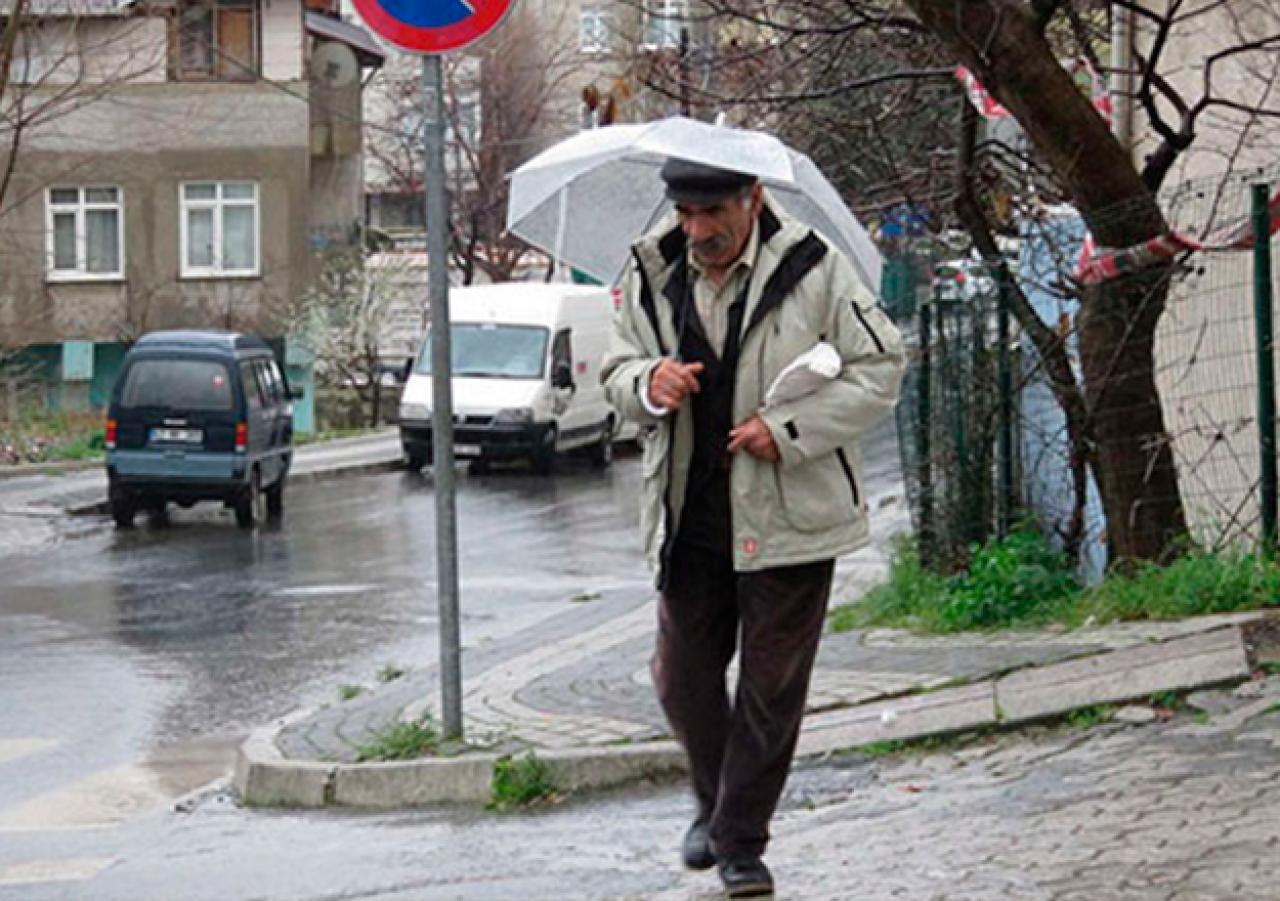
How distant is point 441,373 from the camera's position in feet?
31.9

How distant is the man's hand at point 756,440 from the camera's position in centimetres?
646

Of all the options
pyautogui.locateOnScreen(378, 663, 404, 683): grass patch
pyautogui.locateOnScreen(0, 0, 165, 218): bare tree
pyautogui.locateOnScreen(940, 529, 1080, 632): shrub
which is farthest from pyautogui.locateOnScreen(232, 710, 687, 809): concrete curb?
pyautogui.locateOnScreen(0, 0, 165, 218): bare tree

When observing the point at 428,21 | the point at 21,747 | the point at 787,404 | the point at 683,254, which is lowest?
the point at 21,747

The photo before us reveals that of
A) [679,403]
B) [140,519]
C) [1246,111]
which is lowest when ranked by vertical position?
[140,519]

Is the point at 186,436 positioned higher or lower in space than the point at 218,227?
lower

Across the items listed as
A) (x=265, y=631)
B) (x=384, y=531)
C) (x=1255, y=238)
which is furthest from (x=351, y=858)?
(x=384, y=531)

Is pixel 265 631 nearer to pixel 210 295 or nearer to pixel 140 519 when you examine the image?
pixel 140 519

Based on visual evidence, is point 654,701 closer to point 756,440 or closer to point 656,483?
point 656,483

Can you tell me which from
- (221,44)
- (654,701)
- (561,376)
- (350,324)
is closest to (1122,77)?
(654,701)

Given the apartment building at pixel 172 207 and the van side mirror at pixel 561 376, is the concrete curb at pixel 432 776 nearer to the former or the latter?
the van side mirror at pixel 561 376

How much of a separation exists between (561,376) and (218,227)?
628 inches

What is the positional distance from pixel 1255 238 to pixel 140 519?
1994 centimetres

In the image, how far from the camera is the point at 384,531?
1022 inches

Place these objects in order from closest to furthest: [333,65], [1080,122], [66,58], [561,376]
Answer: [1080,122]
[66,58]
[561,376]
[333,65]
